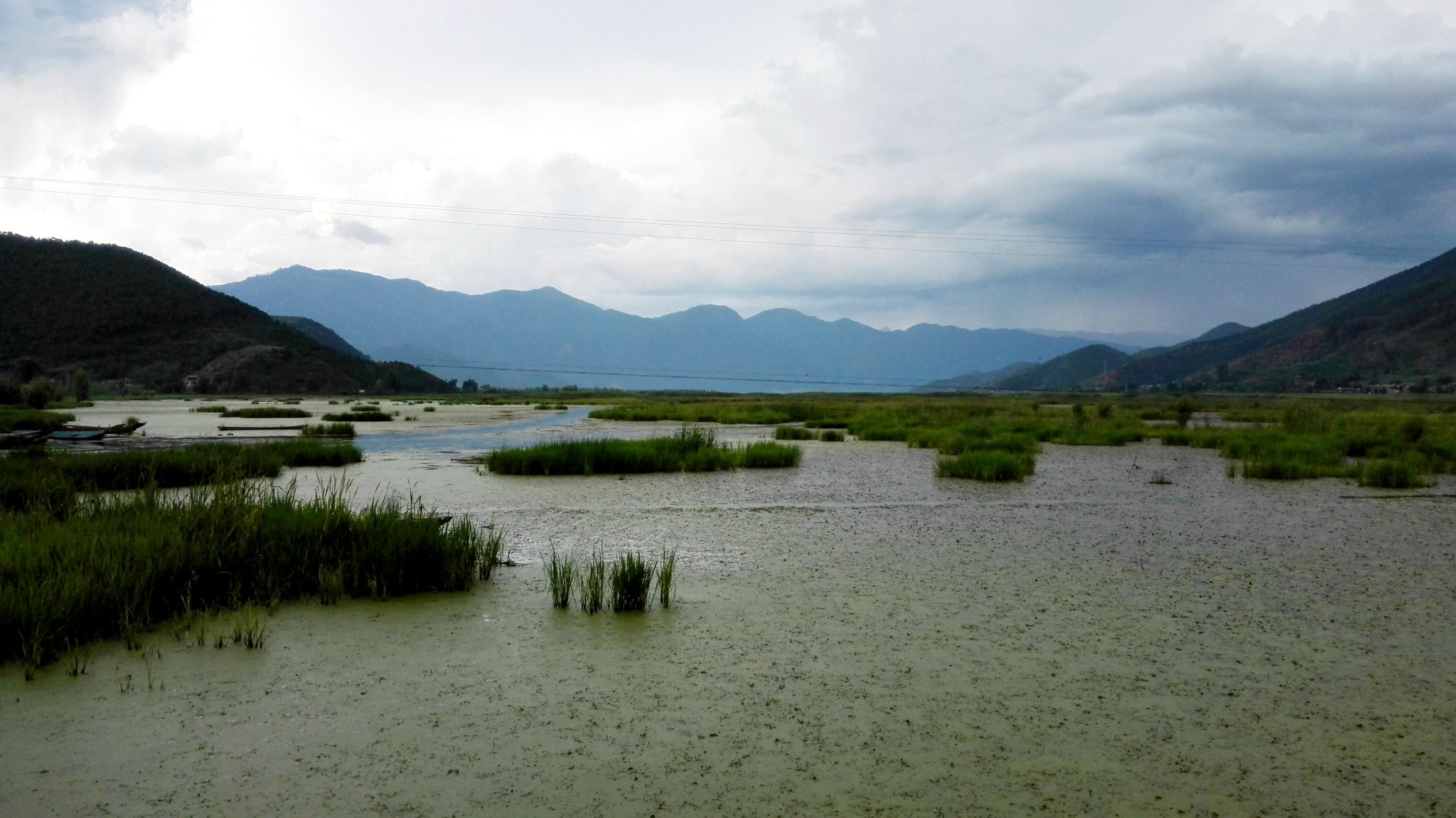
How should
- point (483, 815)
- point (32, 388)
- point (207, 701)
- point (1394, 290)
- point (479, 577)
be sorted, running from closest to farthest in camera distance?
point (483, 815)
point (207, 701)
point (479, 577)
point (32, 388)
point (1394, 290)

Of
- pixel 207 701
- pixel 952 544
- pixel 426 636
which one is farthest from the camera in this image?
pixel 952 544

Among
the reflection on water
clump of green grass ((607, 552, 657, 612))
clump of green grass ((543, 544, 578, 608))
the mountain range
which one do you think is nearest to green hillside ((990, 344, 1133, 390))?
the mountain range

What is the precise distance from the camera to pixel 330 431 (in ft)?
72.9

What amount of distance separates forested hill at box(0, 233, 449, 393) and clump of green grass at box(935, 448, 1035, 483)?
5304 centimetres

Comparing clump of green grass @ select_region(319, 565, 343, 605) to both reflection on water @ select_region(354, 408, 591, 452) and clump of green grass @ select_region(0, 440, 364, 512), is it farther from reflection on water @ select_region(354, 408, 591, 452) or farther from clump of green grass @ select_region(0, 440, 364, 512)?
reflection on water @ select_region(354, 408, 591, 452)

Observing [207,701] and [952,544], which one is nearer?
[207,701]

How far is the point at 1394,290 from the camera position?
106 meters

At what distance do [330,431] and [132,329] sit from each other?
4753cm

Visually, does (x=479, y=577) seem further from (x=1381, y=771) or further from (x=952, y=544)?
(x=1381, y=771)

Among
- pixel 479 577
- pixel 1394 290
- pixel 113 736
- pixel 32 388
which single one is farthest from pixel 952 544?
pixel 1394 290

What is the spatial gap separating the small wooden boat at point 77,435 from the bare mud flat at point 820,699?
1279 centimetres

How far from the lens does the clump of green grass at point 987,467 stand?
13977mm

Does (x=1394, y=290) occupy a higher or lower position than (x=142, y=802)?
higher

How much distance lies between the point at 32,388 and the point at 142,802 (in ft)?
118
